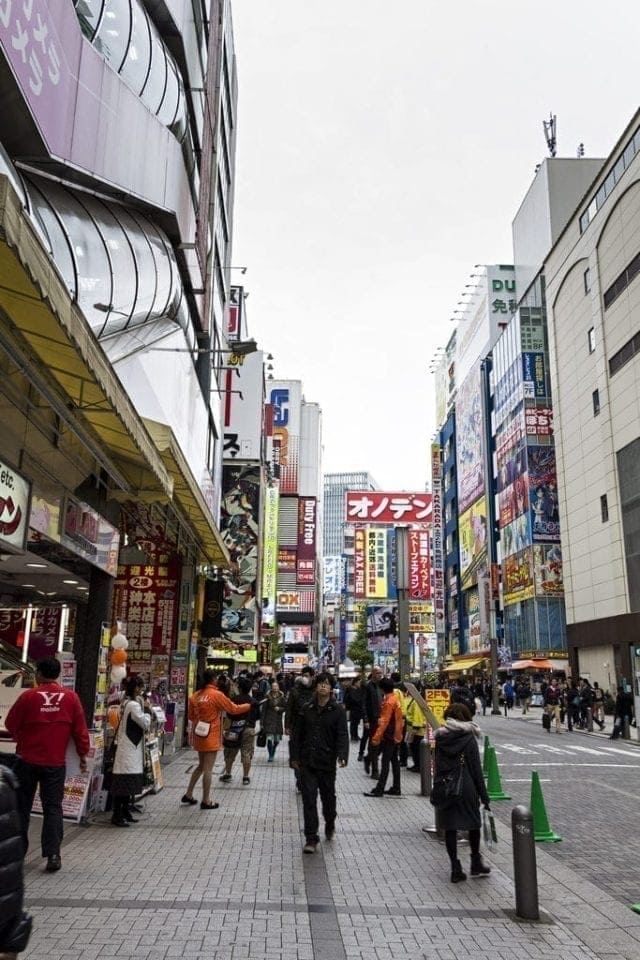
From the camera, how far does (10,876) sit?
2.88 m

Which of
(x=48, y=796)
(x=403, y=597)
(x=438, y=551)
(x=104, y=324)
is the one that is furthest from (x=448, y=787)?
(x=438, y=551)

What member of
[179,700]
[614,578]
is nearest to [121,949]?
[179,700]

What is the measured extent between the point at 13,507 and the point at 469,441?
7193 centimetres

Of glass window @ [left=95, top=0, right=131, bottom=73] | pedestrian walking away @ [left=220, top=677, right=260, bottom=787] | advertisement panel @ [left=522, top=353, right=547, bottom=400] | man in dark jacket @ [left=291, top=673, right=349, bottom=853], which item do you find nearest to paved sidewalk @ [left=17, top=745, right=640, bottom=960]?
man in dark jacket @ [left=291, top=673, right=349, bottom=853]

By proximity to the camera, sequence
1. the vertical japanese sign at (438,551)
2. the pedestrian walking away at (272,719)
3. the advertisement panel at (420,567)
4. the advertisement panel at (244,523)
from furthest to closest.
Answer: the vertical japanese sign at (438,551), the advertisement panel at (420,567), the advertisement panel at (244,523), the pedestrian walking away at (272,719)

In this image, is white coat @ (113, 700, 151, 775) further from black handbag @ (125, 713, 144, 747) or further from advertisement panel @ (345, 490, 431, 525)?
advertisement panel @ (345, 490, 431, 525)

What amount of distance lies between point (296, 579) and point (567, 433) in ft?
181

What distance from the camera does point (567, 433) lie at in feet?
152

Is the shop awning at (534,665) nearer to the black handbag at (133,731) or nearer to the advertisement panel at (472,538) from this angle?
the advertisement panel at (472,538)

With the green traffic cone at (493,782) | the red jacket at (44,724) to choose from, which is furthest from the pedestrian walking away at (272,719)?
the red jacket at (44,724)

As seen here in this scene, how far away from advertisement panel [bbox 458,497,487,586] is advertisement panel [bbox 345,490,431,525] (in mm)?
4509

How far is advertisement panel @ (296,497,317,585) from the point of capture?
95812mm

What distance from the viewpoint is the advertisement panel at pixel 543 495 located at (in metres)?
55.8

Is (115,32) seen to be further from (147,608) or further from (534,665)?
(534,665)
